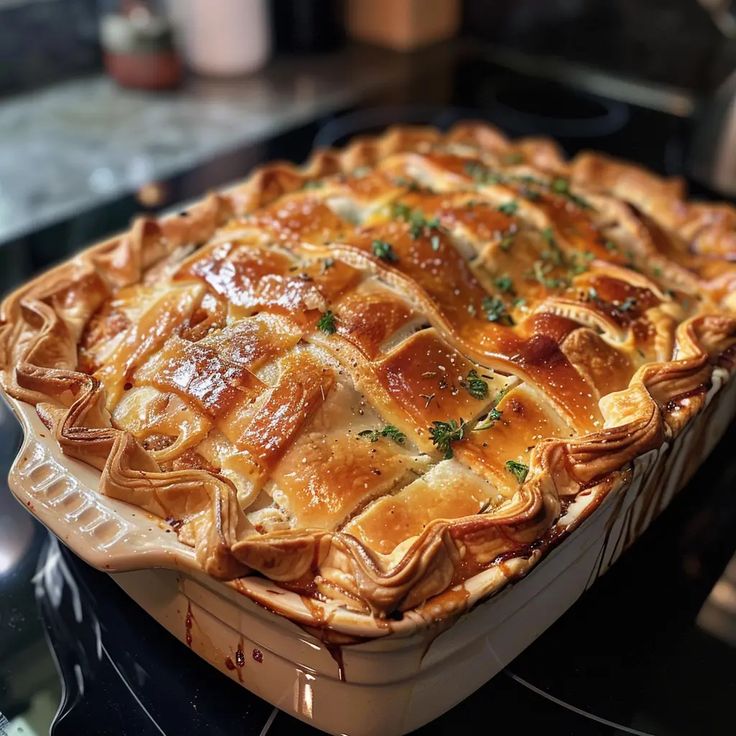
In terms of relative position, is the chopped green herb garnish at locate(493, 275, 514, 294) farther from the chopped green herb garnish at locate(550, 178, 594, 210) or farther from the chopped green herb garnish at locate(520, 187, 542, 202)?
the chopped green herb garnish at locate(550, 178, 594, 210)

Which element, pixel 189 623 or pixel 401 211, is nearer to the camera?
pixel 189 623

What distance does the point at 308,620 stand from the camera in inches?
39.9

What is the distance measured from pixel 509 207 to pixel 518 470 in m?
0.71

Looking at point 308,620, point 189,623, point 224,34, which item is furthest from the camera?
point 224,34

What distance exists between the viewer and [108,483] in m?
1.13

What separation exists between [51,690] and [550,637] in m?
0.78

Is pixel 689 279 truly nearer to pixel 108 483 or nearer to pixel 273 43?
pixel 108 483

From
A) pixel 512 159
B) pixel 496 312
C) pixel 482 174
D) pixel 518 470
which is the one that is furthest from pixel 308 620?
pixel 512 159

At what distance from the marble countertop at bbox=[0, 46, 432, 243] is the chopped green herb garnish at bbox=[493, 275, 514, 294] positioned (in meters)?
1.38

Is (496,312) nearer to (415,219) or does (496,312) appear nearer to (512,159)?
(415,219)

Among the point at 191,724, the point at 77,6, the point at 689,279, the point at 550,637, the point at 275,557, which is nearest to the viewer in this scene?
the point at 275,557

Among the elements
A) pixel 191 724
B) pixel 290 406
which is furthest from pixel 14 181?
pixel 191 724

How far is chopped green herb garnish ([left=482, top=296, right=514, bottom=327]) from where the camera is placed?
4.96 ft

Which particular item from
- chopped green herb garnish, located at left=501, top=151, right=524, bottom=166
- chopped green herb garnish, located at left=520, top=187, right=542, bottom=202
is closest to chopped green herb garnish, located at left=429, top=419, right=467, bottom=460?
chopped green herb garnish, located at left=520, top=187, right=542, bottom=202
